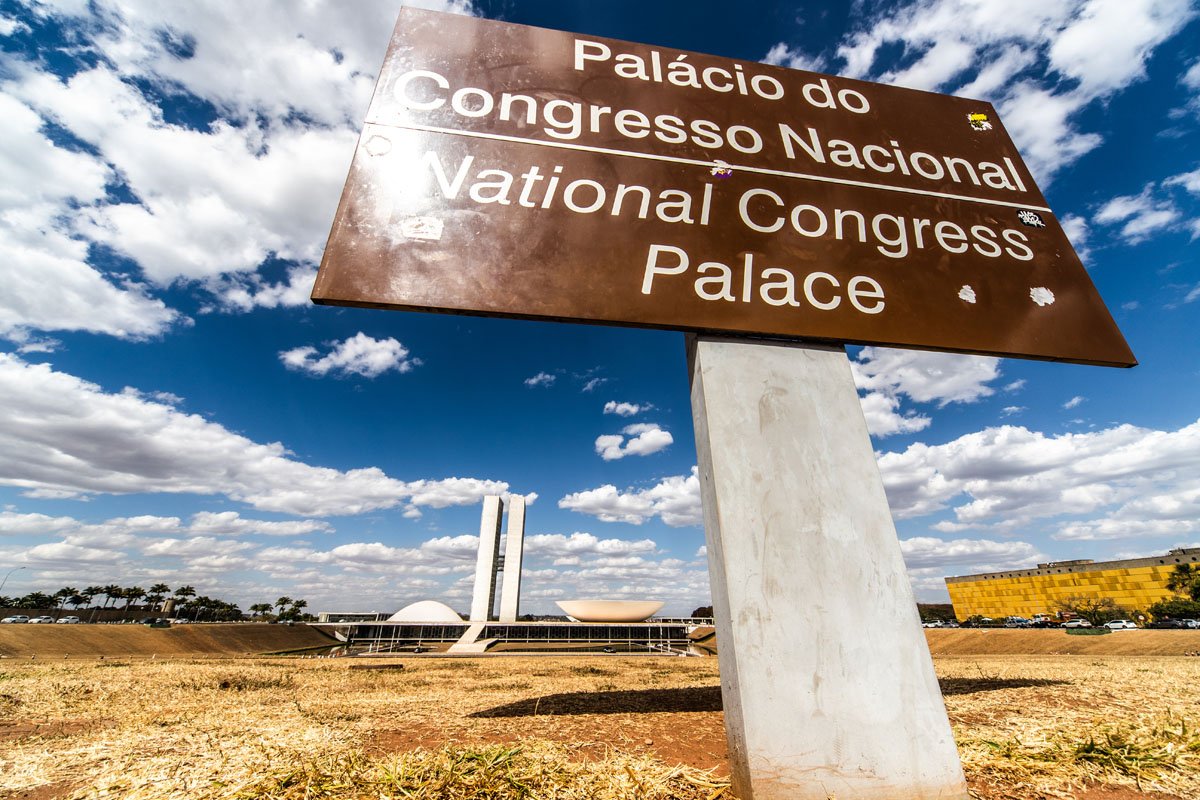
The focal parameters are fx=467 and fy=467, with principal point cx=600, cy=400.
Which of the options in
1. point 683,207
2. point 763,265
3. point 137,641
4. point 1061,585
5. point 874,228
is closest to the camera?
point 763,265

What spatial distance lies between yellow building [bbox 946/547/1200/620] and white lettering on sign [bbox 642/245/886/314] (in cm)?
9336

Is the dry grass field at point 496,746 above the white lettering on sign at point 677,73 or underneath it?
underneath

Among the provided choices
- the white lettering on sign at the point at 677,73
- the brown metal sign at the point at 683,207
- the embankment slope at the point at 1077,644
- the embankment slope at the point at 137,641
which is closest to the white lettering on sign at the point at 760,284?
the brown metal sign at the point at 683,207

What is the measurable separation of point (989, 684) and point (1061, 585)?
98592mm

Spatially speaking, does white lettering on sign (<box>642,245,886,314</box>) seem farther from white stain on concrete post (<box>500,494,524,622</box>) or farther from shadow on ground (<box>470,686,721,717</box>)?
white stain on concrete post (<box>500,494,524,622</box>)

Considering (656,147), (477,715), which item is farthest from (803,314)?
(477,715)

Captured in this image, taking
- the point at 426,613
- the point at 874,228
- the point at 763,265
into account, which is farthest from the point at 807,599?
the point at 426,613

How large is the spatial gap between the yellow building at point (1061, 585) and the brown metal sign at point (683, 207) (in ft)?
301

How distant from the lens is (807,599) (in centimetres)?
313

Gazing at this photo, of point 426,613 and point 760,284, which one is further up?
point 760,284

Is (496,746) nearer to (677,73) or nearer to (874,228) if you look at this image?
(874,228)

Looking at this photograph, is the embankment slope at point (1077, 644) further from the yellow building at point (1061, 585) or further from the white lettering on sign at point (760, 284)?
the yellow building at point (1061, 585)

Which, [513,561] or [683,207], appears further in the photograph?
[513,561]

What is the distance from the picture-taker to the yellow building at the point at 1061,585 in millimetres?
63438
